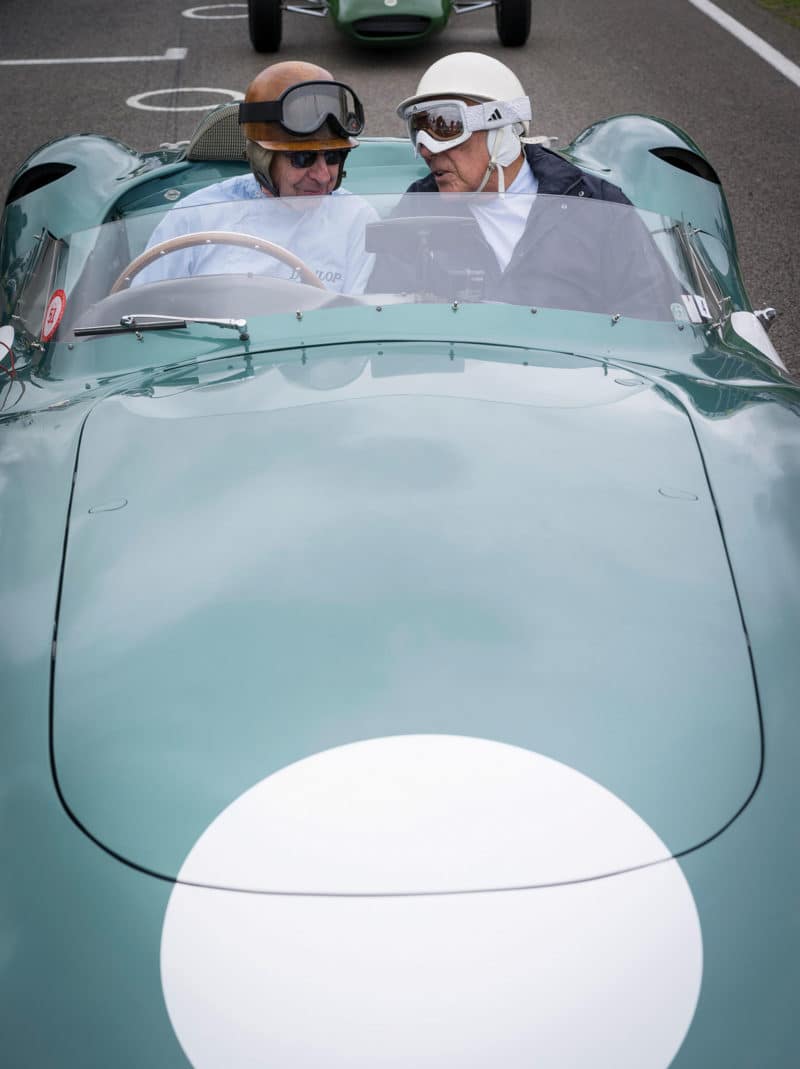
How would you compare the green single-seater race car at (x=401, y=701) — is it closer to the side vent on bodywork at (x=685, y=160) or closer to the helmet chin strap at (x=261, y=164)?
the helmet chin strap at (x=261, y=164)

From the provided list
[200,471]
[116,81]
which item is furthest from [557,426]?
[116,81]

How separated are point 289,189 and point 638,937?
2320mm

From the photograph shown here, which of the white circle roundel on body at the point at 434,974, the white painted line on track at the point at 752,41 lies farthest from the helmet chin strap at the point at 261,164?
the white painted line on track at the point at 752,41

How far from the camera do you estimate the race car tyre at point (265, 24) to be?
919 cm

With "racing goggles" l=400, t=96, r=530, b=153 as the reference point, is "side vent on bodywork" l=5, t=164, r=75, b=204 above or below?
below

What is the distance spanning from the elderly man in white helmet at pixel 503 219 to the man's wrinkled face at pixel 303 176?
0.25 metres

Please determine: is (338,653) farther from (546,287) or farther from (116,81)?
(116,81)

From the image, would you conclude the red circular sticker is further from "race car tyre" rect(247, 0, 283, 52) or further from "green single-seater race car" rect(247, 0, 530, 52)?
"race car tyre" rect(247, 0, 283, 52)

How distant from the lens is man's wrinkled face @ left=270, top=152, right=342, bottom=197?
2.98 m

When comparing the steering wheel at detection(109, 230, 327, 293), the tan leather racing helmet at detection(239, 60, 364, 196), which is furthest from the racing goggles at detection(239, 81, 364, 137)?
the steering wheel at detection(109, 230, 327, 293)

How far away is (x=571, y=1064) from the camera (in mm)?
1176

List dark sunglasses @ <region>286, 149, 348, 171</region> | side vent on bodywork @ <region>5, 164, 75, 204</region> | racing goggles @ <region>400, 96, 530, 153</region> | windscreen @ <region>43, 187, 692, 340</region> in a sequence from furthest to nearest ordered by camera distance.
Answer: side vent on bodywork @ <region>5, 164, 75, 204</region>
dark sunglasses @ <region>286, 149, 348, 171</region>
racing goggles @ <region>400, 96, 530, 153</region>
windscreen @ <region>43, 187, 692, 340</region>

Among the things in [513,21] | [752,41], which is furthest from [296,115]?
[752,41]

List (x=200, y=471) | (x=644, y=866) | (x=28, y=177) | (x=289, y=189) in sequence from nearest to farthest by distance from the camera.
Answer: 1. (x=644, y=866)
2. (x=200, y=471)
3. (x=289, y=189)
4. (x=28, y=177)
